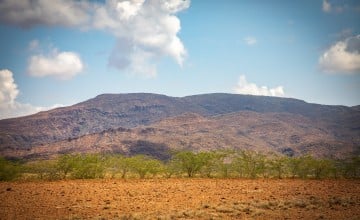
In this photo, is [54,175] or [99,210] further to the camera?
[54,175]

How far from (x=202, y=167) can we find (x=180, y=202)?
1690 cm

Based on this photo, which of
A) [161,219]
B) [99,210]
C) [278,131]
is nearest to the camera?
[161,219]

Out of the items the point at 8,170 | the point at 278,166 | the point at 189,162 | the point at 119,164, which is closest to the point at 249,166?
the point at 278,166

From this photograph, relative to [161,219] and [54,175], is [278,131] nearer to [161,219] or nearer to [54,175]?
[54,175]

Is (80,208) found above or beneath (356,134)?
beneath

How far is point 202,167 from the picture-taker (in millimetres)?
36562

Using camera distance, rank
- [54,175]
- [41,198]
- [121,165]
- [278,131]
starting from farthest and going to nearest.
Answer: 1. [278,131]
2. [121,165]
3. [54,175]
4. [41,198]

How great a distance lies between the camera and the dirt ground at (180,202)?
16.8 meters

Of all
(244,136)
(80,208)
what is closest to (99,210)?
(80,208)

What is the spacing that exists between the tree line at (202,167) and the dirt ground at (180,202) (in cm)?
711

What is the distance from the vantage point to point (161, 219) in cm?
1577

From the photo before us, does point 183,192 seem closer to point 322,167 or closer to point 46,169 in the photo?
point 46,169

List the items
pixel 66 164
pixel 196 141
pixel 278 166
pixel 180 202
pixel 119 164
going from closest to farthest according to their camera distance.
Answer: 1. pixel 180 202
2. pixel 66 164
3. pixel 119 164
4. pixel 278 166
5. pixel 196 141

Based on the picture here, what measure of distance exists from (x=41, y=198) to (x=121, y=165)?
14421 mm
